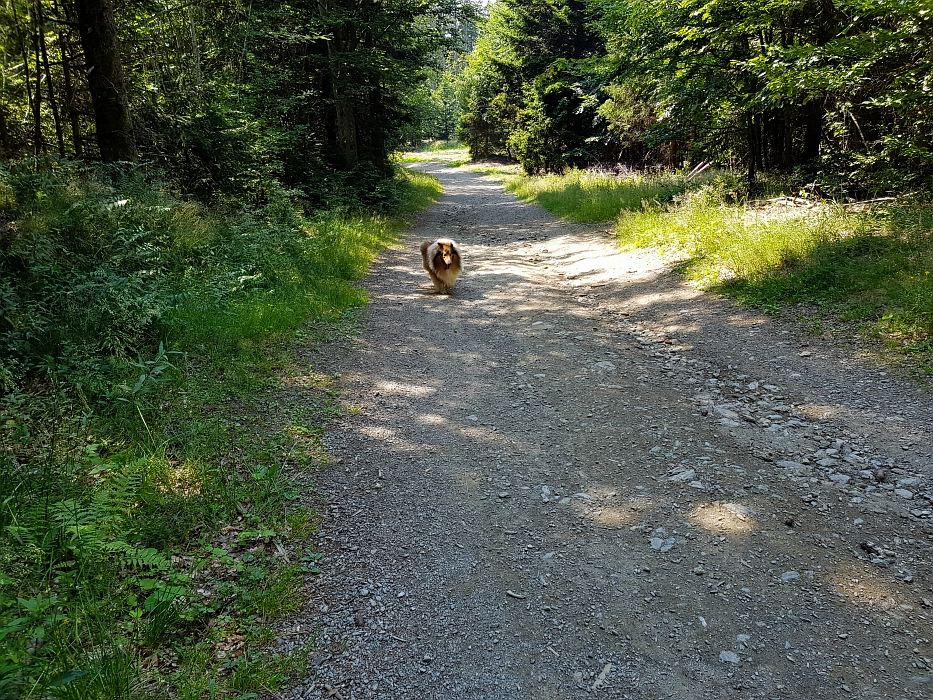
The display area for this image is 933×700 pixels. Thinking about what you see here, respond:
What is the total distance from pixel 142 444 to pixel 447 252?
18.8 feet

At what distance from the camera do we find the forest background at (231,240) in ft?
8.95

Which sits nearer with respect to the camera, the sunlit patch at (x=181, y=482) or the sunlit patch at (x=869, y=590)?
the sunlit patch at (x=869, y=590)

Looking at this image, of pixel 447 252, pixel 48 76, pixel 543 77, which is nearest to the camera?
pixel 48 76

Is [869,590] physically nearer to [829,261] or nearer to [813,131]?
[829,261]

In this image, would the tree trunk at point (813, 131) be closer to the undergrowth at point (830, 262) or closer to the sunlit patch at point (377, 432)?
the undergrowth at point (830, 262)

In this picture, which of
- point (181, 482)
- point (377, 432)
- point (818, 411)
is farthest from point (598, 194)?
point (181, 482)

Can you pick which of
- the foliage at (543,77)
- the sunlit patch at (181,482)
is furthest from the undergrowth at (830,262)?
the foliage at (543,77)

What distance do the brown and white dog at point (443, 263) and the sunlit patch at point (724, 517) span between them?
5996 millimetres

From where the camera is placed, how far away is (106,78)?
7.88 meters

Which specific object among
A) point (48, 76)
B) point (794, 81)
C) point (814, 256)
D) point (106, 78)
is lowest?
point (814, 256)

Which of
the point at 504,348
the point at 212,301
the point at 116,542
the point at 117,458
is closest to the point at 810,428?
the point at 504,348

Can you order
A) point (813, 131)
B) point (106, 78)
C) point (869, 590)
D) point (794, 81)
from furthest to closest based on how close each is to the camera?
point (813, 131) < point (106, 78) < point (794, 81) < point (869, 590)

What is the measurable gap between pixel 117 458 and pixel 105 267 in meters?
3.24

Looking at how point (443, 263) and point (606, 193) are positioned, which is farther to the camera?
point (606, 193)
